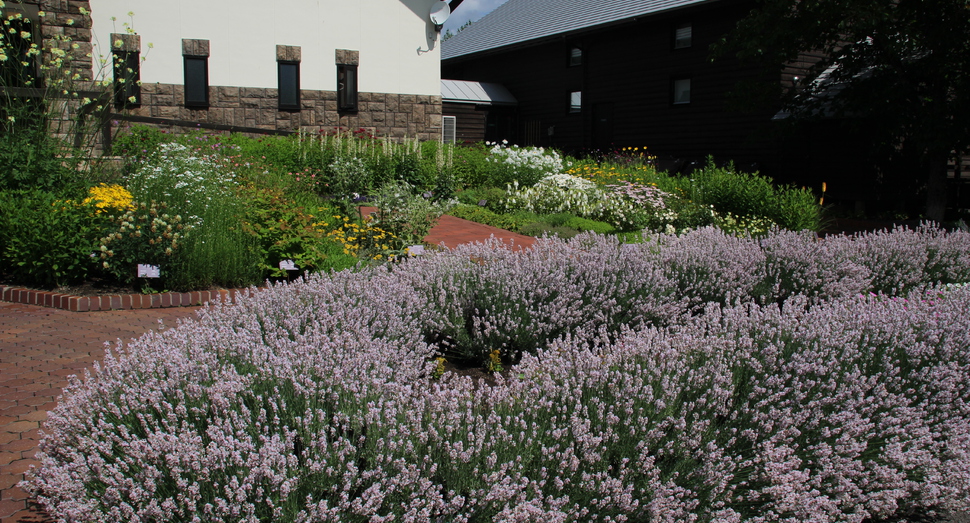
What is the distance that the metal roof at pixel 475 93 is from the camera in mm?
28250

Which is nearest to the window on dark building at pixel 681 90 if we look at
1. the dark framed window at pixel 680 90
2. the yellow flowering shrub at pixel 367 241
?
the dark framed window at pixel 680 90

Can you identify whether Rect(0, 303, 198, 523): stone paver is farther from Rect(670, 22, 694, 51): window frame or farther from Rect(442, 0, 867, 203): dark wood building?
Rect(670, 22, 694, 51): window frame

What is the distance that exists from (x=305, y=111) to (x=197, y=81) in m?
2.69

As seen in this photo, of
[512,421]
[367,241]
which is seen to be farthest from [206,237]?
[512,421]

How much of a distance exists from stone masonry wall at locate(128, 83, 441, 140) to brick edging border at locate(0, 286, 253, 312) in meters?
9.95

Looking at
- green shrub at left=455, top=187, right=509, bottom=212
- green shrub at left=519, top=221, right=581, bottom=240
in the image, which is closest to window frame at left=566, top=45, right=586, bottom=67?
green shrub at left=455, top=187, right=509, bottom=212

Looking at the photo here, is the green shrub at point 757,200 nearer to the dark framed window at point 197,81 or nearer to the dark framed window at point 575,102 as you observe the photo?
the dark framed window at point 197,81

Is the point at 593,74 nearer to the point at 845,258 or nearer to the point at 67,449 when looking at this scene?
the point at 845,258

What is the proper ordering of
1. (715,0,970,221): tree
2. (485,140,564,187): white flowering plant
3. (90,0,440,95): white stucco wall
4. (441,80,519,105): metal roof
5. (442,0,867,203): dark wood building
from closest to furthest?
(715,0,970,221): tree → (485,140,564,187): white flowering plant → (90,0,440,95): white stucco wall → (442,0,867,203): dark wood building → (441,80,519,105): metal roof

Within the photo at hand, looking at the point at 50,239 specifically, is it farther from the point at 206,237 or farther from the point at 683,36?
the point at 683,36

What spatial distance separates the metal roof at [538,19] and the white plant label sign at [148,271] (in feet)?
62.6

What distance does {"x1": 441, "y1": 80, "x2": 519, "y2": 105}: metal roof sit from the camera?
28.2m

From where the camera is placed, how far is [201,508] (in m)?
2.47

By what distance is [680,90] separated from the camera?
24.1 metres
